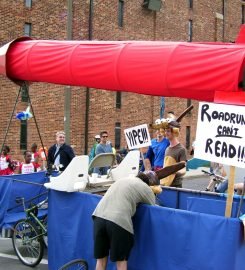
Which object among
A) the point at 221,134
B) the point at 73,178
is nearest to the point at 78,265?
the point at 73,178

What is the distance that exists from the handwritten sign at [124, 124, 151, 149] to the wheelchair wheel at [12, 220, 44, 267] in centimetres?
202

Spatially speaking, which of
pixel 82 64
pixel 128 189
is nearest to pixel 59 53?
pixel 82 64

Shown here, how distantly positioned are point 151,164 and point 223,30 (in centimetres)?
2659

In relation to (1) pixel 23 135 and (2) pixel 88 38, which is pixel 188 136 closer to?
(2) pixel 88 38

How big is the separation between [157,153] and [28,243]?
9.49ft

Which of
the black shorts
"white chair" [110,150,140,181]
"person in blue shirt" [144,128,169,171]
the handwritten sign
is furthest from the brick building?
the black shorts

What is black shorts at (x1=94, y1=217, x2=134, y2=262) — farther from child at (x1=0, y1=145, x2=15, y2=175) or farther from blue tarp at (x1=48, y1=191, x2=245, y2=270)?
child at (x1=0, y1=145, x2=15, y2=175)

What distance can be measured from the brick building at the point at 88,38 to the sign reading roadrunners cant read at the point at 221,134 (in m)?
9.53

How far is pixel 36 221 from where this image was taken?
22.0 ft

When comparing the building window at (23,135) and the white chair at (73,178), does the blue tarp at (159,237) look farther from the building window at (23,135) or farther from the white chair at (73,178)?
the building window at (23,135)

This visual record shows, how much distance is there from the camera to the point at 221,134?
180 inches

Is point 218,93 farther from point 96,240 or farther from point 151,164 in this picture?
point 151,164

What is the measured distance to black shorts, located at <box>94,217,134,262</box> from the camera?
15.9ft

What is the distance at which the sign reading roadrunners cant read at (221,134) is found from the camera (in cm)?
447
